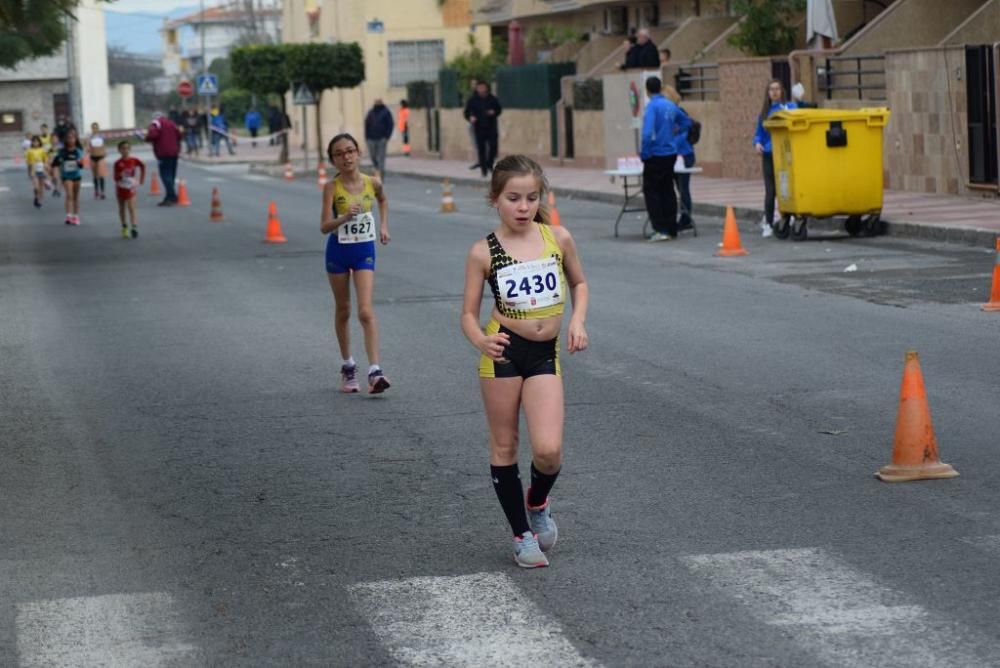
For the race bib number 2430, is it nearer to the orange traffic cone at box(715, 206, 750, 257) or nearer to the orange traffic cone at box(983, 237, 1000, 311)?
the orange traffic cone at box(983, 237, 1000, 311)

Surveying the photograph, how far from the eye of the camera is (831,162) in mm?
20547

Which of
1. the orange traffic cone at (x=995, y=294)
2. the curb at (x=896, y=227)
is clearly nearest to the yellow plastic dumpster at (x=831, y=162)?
the curb at (x=896, y=227)

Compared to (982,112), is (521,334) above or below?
below

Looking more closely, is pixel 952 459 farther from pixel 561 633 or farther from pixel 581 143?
pixel 581 143

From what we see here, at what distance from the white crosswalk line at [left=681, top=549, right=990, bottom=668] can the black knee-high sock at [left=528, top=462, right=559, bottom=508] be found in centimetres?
57

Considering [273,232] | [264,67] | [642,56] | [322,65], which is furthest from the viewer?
[264,67]

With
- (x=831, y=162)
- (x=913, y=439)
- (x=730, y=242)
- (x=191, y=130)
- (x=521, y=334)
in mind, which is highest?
(x=191, y=130)

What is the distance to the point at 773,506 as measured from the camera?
741 cm

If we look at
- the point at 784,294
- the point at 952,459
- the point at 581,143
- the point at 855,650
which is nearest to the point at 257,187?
the point at 581,143

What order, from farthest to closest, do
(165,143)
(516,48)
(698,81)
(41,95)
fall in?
(41,95) → (516,48) → (698,81) → (165,143)

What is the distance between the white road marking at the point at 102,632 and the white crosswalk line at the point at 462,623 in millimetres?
668

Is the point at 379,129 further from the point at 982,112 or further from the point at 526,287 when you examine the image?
the point at 526,287

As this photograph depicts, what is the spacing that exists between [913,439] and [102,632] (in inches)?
147

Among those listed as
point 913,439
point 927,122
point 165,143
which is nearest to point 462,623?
point 913,439
